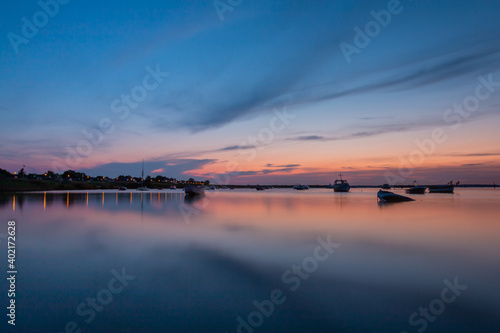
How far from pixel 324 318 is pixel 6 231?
19.6 m

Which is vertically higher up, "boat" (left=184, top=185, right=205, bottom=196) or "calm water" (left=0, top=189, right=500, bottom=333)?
"boat" (left=184, top=185, right=205, bottom=196)

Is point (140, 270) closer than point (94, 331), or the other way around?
point (94, 331)

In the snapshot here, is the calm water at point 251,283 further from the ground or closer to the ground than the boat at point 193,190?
closer to the ground

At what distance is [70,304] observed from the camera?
6715mm

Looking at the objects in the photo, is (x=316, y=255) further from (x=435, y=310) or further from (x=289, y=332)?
(x=289, y=332)

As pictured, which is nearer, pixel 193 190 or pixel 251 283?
pixel 251 283

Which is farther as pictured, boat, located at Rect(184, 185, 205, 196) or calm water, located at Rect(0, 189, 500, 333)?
boat, located at Rect(184, 185, 205, 196)

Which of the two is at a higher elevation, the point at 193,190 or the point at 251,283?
the point at 193,190

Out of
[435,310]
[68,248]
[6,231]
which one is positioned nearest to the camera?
[435,310]

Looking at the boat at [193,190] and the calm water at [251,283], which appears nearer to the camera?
the calm water at [251,283]

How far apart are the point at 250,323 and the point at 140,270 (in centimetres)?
516

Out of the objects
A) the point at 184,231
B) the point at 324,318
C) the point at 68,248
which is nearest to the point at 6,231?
the point at 68,248

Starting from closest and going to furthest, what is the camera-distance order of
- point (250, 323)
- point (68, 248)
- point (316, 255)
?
point (250, 323)
point (316, 255)
point (68, 248)

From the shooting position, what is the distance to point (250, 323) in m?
5.96
